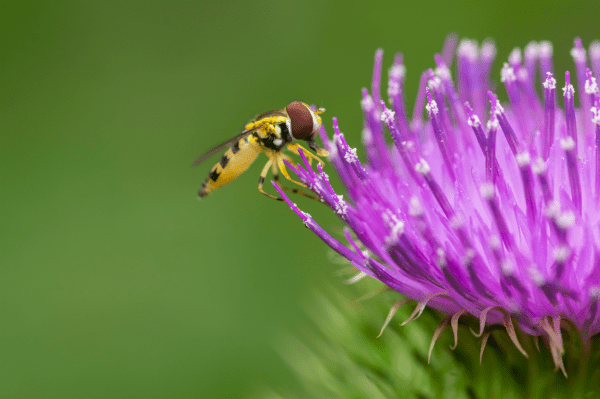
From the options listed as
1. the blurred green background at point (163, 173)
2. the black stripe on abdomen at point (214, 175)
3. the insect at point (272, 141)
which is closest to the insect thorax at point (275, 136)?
the insect at point (272, 141)

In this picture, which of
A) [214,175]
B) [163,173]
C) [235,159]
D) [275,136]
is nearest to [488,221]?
[275,136]

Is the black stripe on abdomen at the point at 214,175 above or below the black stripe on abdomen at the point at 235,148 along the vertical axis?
below

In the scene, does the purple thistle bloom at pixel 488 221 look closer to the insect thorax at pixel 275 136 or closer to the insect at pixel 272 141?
the insect at pixel 272 141

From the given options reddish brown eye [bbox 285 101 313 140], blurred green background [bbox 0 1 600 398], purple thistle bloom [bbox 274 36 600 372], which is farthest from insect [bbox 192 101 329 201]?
blurred green background [bbox 0 1 600 398]

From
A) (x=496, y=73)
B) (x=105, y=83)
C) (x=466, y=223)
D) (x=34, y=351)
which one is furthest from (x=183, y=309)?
(x=496, y=73)

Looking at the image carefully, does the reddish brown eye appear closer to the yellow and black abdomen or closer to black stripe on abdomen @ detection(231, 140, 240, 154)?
the yellow and black abdomen

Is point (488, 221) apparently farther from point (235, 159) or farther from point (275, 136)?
point (235, 159)
